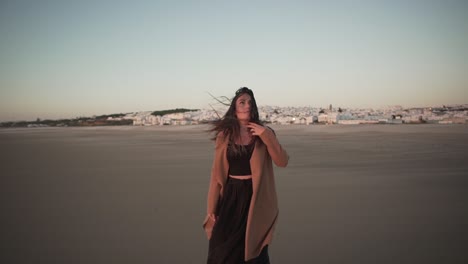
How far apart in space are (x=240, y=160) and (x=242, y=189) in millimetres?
242

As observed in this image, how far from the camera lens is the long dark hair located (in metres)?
2.81

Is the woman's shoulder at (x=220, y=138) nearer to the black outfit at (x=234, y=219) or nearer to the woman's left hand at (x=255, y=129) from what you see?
the black outfit at (x=234, y=219)

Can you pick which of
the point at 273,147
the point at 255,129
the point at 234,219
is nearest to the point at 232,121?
the point at 255,129

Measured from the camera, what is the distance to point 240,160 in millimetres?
2785

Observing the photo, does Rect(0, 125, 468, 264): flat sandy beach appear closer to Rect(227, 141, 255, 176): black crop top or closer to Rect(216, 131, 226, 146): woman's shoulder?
Rect(227, 141, 255, 176): black crop top

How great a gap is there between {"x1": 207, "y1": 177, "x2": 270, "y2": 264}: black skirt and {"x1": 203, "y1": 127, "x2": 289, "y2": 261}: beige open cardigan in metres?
0.07

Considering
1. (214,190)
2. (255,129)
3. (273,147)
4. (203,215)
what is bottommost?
(203,215)

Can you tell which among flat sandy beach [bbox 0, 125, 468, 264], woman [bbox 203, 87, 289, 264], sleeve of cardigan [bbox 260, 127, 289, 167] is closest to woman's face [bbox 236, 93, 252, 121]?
woman [bbox 203, 87, 289, 264]

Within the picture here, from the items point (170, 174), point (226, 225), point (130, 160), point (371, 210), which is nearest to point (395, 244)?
point (371, 210)

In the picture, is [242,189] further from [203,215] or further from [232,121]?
[203,215]

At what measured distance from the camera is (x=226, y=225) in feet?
9.26

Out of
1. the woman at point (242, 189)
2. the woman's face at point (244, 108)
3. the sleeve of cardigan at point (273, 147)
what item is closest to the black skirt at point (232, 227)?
the woman at point (242, 189)

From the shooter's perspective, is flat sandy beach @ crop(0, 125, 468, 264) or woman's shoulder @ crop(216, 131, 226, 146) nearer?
woman's shoulder @ crop(216, 131, 226, 146)

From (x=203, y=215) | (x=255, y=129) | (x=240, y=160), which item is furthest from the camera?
(x=203, y=215)
